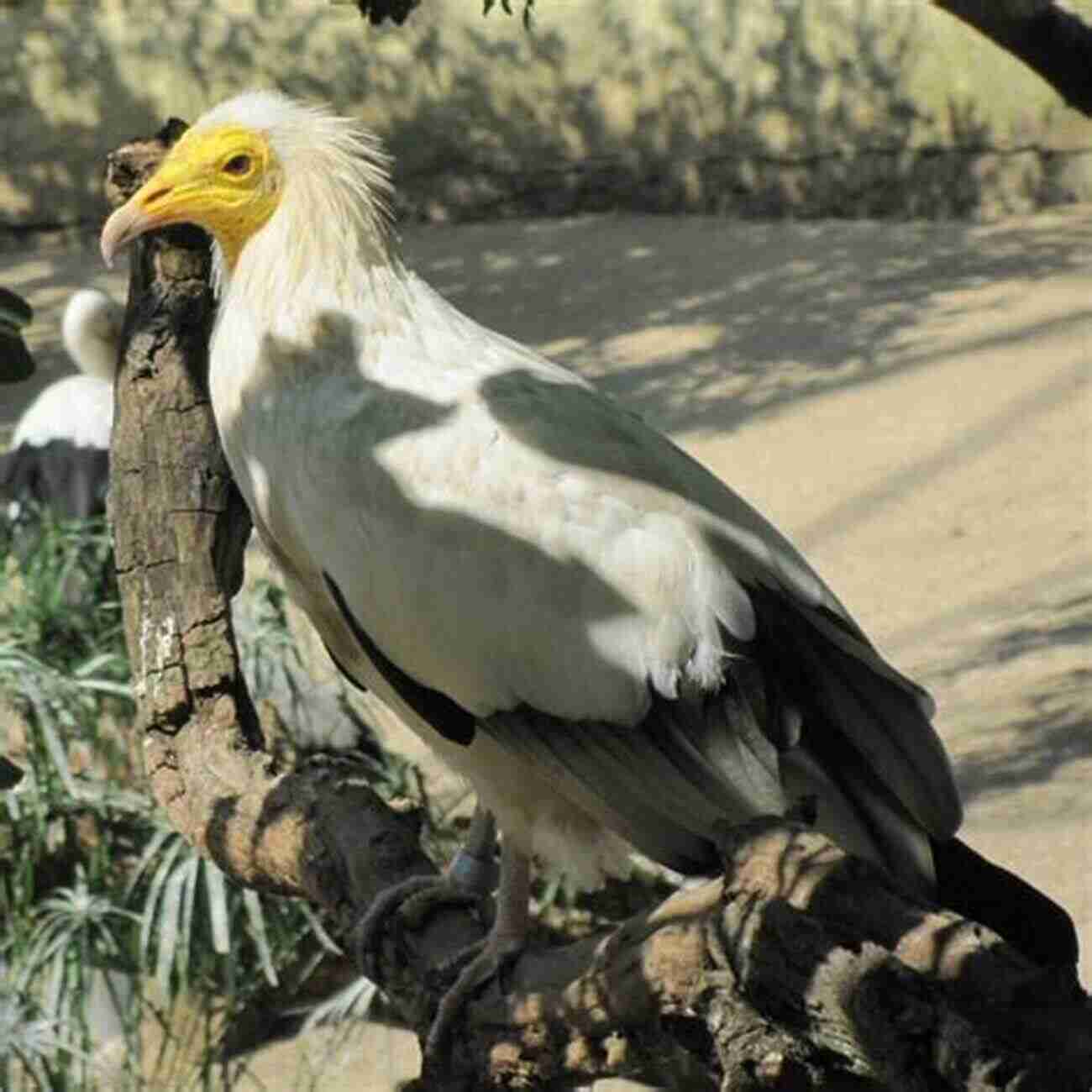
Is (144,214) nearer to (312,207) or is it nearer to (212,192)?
(212,192)

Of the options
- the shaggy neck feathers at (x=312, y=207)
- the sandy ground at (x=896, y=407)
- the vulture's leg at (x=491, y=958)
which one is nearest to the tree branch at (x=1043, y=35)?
the shaggy neck feathers at (x=312, y=207)

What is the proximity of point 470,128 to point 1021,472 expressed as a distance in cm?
440

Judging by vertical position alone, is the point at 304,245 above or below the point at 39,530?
above

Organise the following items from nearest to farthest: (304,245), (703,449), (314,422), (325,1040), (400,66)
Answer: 1. (314,422)
2. (304,245)
3. (325,1040)
4. (703,449)
5. (400,66)

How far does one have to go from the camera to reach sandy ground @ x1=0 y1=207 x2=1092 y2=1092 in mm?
6449

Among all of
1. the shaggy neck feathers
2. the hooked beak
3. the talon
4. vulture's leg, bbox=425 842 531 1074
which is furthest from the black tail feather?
the hooked beak

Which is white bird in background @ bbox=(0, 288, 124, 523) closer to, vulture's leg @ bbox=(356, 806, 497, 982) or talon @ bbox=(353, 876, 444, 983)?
vulture's leg @ bbox=(356, 806, 497, 982)

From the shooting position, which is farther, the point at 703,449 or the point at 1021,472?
the point at 703,449

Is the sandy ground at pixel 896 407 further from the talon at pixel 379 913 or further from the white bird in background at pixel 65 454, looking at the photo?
the talon at pixel 379 913

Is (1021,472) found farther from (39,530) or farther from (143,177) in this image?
(143,177)

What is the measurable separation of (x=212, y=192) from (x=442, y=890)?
102 centimetres

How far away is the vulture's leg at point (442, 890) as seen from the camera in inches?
128

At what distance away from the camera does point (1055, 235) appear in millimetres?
11328

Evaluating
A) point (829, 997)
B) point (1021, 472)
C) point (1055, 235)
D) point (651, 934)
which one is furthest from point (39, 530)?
point (1055, 235)
